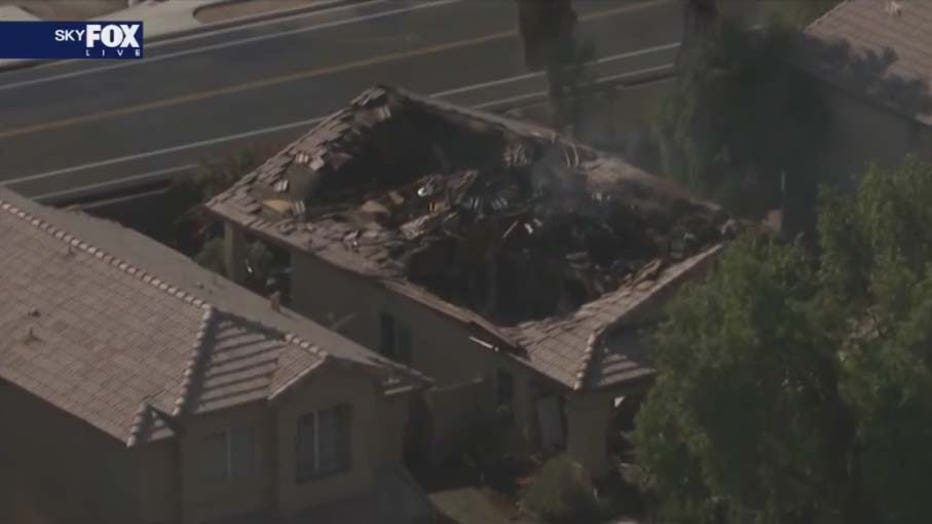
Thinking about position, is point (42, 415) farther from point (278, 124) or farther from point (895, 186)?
point (278, 124)

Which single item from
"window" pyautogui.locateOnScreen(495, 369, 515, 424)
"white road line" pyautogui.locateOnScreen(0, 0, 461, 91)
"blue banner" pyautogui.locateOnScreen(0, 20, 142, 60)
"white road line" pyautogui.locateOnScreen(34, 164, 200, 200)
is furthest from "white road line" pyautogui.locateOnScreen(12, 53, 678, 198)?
"window" pyautogui.locateOnScreen(495, 369, 515, 424)

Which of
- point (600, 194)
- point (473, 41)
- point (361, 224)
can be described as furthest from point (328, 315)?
point (473, 41)

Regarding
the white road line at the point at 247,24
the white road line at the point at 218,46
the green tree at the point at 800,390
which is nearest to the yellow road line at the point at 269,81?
the white road line at the point at 218,46

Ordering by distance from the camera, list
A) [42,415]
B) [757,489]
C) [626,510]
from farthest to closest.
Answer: [626,510], [42,415], [757,489]

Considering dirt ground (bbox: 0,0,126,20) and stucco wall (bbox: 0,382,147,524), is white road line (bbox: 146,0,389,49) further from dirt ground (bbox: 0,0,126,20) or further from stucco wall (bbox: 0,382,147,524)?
stucco wall (bbox: 0,382,147,524)

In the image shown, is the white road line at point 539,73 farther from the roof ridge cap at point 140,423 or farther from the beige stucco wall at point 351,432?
the roof ridge cap at point 140,423

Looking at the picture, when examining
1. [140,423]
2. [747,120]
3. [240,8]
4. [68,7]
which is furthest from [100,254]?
[68,7]

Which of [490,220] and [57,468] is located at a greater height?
[490,220]

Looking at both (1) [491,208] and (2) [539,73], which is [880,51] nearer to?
(1) [491,208]
